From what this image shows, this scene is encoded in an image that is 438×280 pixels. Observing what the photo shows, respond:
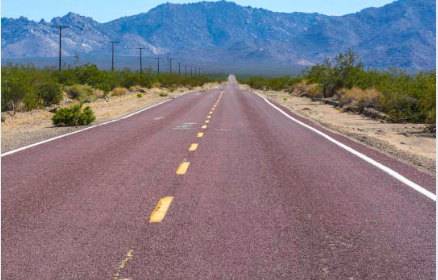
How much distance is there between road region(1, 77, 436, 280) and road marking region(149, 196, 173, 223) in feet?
0.08

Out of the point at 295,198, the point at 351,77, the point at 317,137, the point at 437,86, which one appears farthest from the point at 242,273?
the point at 351,77

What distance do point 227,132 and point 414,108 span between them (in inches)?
357

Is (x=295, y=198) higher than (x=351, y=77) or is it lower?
lower

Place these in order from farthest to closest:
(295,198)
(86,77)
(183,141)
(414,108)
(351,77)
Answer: (86,77), (351,77), (414,108), (183,141), (295,198)

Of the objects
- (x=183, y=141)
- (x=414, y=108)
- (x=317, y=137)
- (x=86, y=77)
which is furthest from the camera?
(x=86, y=77)

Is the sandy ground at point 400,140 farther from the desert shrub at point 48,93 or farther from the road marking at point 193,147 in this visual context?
the desert shrub at point 48,93

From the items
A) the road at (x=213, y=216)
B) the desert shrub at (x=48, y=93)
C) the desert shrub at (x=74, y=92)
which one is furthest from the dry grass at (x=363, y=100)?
the desert shrub at (x=74, y=92)

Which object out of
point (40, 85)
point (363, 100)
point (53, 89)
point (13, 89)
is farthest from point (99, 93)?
point (363, 100)

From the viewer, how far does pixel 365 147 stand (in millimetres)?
12781

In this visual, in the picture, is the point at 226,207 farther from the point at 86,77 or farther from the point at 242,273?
the point at 86,77

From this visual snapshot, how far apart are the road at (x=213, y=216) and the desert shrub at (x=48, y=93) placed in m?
20.3

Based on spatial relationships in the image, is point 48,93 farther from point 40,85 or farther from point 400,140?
point 400,140

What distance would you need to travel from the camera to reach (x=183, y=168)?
936 cm

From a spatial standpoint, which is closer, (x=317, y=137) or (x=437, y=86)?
(x=317, y=137)
